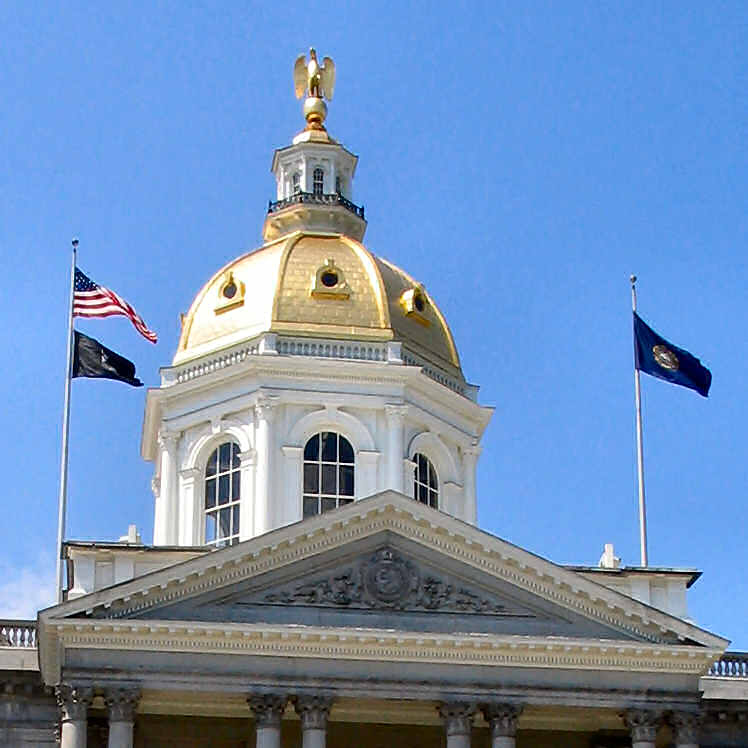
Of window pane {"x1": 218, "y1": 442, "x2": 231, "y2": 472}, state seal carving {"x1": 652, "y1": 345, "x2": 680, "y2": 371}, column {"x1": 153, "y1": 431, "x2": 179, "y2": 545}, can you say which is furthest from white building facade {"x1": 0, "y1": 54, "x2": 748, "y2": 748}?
state seal carving {"x1": 652, "y1": 345, "x2": 680, "y2": 371}

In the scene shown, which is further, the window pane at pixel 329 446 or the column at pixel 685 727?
the window pane at pixel 329 446

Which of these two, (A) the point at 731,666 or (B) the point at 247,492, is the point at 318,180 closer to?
(B) the point at 247,492

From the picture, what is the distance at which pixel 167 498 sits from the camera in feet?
199

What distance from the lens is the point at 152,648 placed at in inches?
1907

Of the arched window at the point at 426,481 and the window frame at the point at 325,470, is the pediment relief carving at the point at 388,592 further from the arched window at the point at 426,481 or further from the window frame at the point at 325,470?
the arched window at the point at 426,481

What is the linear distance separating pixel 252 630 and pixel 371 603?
2.69m

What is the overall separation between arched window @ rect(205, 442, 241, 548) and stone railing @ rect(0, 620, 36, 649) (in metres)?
7.98

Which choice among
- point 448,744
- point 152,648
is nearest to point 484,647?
point 448,744

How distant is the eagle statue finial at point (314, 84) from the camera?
223 feet

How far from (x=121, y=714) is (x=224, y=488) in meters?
13.1

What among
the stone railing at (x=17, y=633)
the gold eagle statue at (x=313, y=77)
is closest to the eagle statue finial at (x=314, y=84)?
the gold eagle statue at (x=313, y=77)

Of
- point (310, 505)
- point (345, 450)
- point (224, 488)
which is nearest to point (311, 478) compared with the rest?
point (310, 505)

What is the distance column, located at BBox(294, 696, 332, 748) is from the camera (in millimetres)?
48406

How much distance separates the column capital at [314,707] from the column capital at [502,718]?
3.29 meters
